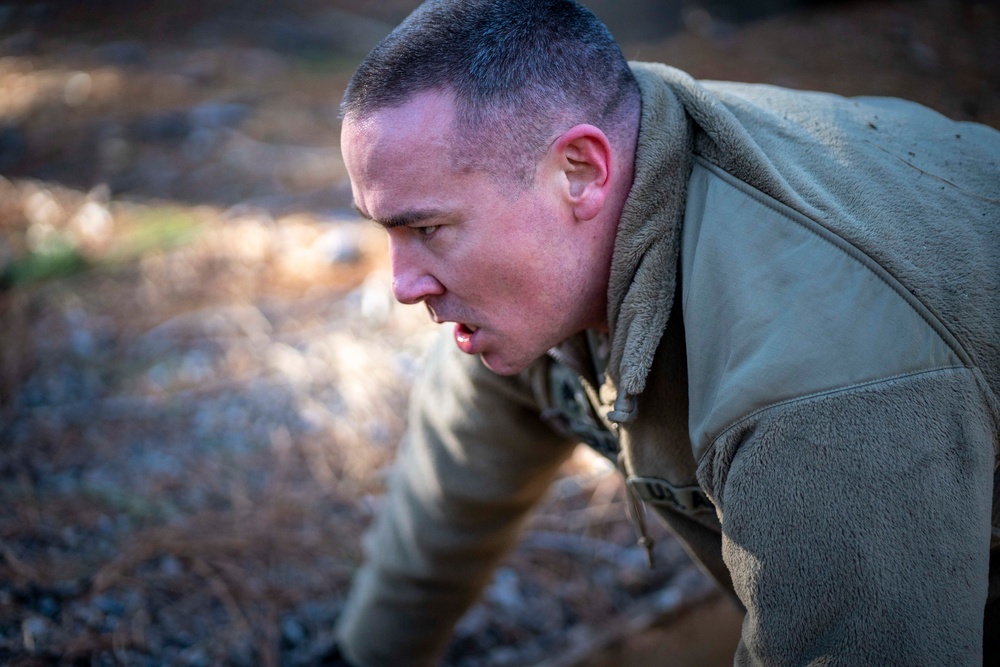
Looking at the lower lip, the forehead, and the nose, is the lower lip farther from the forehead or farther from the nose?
the forehead

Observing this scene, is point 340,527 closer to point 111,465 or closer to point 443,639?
point 443,639

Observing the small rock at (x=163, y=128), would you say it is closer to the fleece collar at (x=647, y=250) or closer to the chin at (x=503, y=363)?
the chin at (x=503, y=363)

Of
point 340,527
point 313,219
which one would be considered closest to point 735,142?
point 340,527

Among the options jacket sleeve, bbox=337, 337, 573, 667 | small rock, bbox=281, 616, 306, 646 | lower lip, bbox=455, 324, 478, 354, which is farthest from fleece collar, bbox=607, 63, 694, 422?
small rock, bbox=281, 616, 306, 646

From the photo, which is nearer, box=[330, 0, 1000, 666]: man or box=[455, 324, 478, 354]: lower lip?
box=[330, 0, 1000, 666]: man

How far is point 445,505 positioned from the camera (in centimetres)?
194

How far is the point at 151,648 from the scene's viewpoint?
2090 millimetres

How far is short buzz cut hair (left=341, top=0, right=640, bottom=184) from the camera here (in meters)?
1.27

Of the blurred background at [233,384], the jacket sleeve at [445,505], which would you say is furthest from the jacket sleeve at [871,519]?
the blurred background at [233,384]

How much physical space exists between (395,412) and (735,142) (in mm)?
1864

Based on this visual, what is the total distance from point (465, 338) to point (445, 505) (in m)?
0.65

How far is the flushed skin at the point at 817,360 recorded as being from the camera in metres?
1.05

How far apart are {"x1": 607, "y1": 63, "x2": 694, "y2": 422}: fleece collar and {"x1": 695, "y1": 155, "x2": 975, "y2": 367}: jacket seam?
5.1 inches

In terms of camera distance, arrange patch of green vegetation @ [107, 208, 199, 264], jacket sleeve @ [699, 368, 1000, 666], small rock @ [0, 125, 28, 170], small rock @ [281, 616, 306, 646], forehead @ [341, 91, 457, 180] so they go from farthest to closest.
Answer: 1. small rock @ [0, 125, 28, 170]
2. patch of green vegetation @ [107, 208, 199, 264]
3. small rock @ [281, 616, 306, 646]
4. forehead @ [341, 91, 457, 180]
5. jacket sleeve @ [699, 368, 1000, 666]
